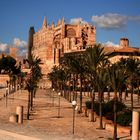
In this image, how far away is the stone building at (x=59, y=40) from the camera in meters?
121

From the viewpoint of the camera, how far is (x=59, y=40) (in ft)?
436

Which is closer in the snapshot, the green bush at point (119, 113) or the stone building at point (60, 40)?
the green bush at point (119, 113)

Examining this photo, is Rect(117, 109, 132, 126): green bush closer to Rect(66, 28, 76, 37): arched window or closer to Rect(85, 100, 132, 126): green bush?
Rect(85, 100, 132, 126): green bush

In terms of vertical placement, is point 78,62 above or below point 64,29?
below

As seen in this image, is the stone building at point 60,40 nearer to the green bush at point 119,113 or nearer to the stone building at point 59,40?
the stone building at point 59,40

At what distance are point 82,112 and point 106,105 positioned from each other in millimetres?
3608

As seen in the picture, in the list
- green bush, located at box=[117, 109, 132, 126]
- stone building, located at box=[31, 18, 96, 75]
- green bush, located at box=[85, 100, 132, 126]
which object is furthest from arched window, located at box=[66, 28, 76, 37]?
green bush, located at box=[117, 109, 132, 126]

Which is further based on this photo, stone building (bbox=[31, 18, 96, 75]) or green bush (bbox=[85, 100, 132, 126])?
stone building (bbox=[31, 18, 96, 75])

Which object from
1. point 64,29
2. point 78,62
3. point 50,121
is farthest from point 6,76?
point 50,121

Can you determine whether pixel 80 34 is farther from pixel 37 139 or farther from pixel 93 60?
pixel 37 139

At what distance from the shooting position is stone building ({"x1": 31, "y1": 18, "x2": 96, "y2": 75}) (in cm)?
12144

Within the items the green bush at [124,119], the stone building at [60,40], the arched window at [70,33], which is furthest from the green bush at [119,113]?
the arched window at [70,33]

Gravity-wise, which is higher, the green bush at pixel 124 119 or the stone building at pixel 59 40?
the stone building at pixel 59 40

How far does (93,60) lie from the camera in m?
31.5
